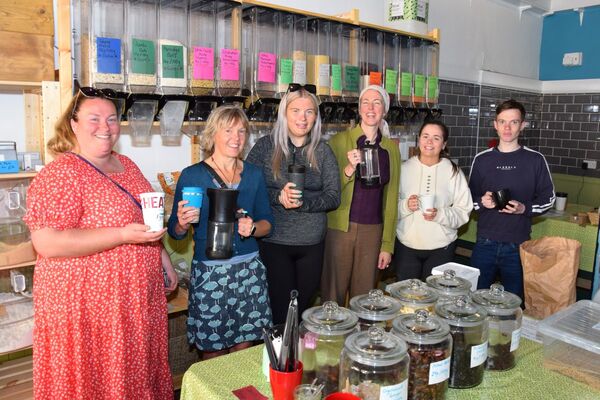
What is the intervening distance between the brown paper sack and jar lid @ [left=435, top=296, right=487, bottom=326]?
172cm

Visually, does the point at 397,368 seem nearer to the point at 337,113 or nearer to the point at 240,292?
the point at 240,292

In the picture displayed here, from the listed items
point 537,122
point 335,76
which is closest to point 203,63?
point 335,76

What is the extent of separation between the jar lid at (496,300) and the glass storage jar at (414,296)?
13 centimetres

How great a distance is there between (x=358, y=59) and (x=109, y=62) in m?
1.68

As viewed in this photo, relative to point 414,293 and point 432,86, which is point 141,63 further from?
point 432,86

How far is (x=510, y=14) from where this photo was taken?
16.6ft

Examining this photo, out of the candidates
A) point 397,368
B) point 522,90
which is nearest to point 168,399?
point 397,368

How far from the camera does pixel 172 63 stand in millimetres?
2424

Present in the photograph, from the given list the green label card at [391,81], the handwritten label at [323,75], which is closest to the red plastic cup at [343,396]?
the handwritten label at [323,75]

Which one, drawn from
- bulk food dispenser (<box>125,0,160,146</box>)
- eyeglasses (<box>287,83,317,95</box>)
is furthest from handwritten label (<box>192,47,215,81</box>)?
eyeglasses (<box>287,83,317,95</box>)

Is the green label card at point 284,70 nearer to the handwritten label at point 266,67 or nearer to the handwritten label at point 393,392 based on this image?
the handwritten label at point 266,67

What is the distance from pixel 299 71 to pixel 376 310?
6.18ft

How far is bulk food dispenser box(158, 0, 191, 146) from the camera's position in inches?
94.8

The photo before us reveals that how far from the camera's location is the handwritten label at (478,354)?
131 cm
